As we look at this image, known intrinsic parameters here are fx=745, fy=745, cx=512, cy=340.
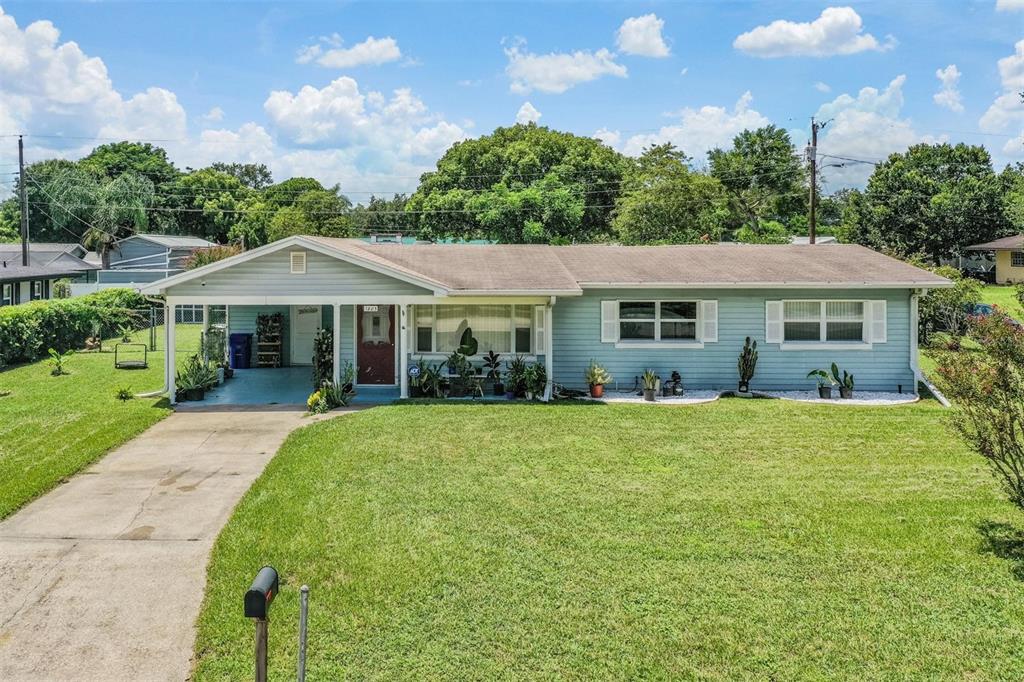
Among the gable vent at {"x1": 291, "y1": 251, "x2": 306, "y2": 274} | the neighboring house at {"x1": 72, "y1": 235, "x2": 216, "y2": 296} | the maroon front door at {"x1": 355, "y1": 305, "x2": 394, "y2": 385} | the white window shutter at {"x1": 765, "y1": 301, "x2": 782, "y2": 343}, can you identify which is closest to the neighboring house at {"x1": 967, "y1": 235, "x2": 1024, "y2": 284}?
the white window shutter at {"x1": 765, "y1": 301, "x2": 782, "y2": 343}

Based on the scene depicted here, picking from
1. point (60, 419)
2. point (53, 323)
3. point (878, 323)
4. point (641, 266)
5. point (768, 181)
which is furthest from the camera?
point (768, 181)

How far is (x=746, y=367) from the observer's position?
15.8 meters

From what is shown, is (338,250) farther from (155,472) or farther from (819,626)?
(819,626)

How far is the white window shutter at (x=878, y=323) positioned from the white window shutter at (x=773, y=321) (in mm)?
1972

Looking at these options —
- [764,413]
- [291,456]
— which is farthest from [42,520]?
[764,413]

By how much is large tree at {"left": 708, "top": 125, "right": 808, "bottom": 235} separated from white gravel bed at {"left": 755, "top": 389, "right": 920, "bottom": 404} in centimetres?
4051

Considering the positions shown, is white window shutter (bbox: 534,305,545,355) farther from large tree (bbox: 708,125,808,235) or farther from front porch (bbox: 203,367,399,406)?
large tree (bbox: 708,125,808,235)

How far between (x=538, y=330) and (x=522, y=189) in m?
43.3

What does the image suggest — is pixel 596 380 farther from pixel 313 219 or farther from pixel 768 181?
pixel 313 219

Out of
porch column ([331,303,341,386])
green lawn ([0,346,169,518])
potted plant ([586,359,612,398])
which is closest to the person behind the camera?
green lawn ([0,346,169,518])

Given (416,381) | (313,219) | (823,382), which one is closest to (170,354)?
(416,381)

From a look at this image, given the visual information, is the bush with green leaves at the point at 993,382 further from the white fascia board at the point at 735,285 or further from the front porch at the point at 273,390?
the front porch at the point at 273,390

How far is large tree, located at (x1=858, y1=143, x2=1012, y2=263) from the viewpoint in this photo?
47375 mm

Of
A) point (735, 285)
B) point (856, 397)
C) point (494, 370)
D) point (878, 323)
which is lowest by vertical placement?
point (856, 397)
